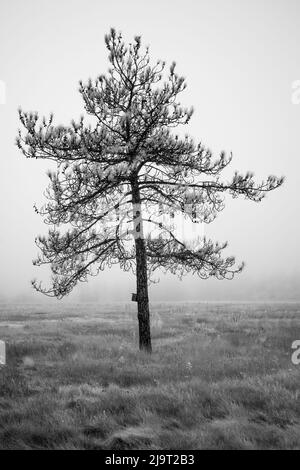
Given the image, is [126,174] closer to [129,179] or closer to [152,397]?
[129,179]

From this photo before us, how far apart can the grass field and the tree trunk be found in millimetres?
676

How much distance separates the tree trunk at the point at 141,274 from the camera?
12.1 m

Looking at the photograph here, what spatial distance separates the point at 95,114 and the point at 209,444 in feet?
31.7

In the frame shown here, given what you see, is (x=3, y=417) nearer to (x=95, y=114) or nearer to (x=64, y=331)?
(x=95, y=114)

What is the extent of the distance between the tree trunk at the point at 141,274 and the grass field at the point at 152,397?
68 cm

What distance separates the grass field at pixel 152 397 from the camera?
552cm

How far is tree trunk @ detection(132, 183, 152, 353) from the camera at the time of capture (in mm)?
12062

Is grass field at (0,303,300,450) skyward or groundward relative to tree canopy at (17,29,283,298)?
groundward

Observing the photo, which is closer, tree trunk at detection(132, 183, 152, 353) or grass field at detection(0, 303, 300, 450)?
grass field at detection(0, 303, 300, 450)

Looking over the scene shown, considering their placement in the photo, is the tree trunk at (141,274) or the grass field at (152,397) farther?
the tree trunk at (141,274)

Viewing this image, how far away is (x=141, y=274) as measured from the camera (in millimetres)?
12055

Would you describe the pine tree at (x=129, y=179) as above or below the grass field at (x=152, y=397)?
above
